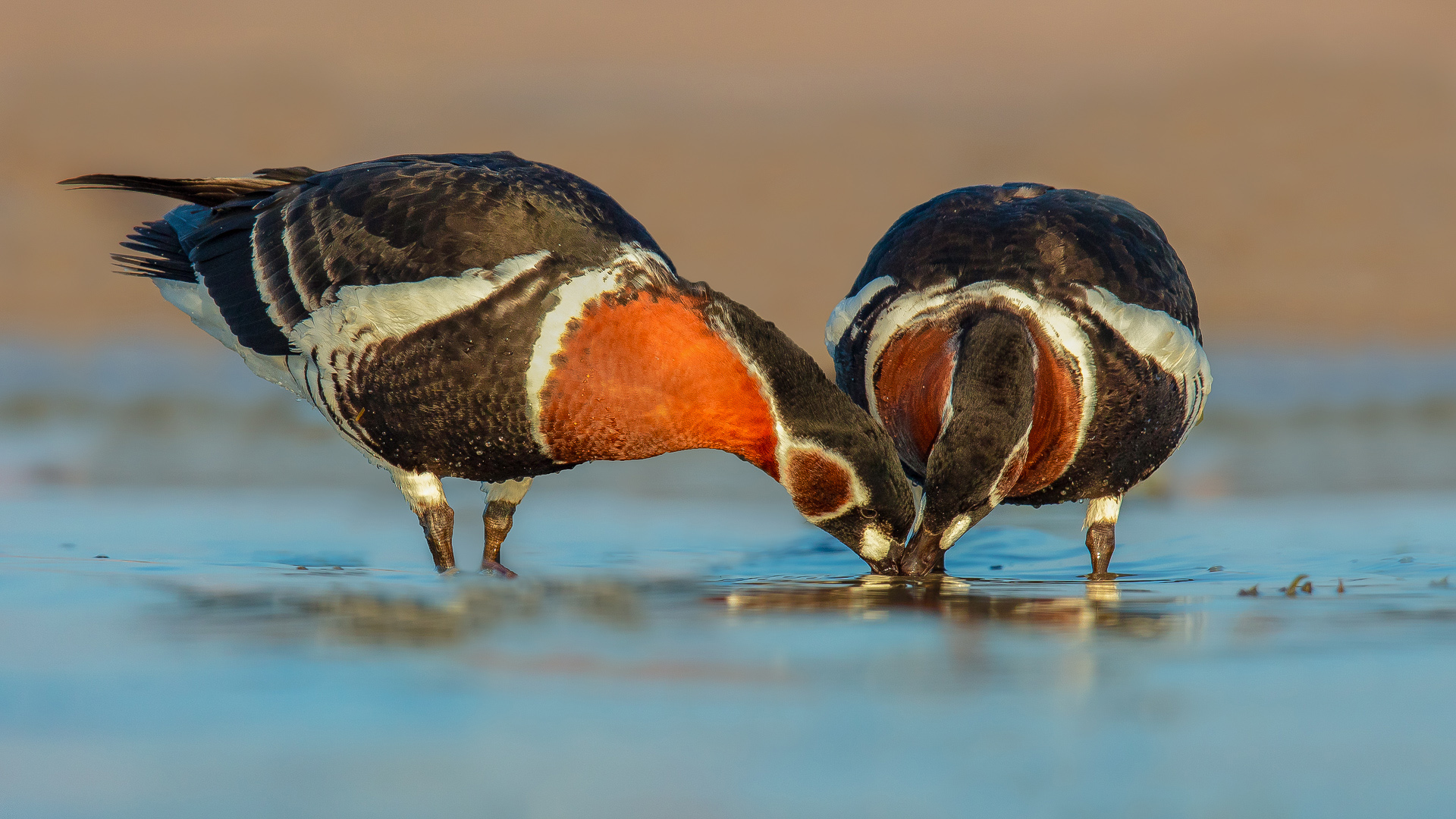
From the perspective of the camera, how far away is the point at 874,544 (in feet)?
22.2

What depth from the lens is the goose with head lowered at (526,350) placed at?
647 cm

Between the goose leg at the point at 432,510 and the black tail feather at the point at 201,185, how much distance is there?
6.20 ft

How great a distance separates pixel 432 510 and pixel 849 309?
7.85 ft

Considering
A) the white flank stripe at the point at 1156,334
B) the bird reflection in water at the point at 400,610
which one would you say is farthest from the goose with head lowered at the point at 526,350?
the white flank stripe at the point at 1156,334

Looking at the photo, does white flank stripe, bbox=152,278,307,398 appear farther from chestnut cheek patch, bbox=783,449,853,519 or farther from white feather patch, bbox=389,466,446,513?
chestnut cheek patch, bbox=783,449,853,519

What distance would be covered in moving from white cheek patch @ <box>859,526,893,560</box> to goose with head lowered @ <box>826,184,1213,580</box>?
11 cm

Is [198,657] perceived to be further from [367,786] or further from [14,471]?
[14,471]

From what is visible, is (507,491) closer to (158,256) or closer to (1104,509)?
(158,256)

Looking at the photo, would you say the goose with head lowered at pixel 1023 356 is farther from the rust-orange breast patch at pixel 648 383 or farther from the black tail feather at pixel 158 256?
the black tail feather at pixel 158 256

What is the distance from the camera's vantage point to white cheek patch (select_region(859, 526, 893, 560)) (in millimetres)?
6723

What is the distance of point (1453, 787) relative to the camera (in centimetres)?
365

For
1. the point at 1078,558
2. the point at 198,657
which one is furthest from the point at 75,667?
the point at 1078,558

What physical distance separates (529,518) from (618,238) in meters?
2.91

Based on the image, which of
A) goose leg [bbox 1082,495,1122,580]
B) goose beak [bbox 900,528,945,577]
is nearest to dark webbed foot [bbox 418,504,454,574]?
goose beak [bbox 900,528,945,577]
